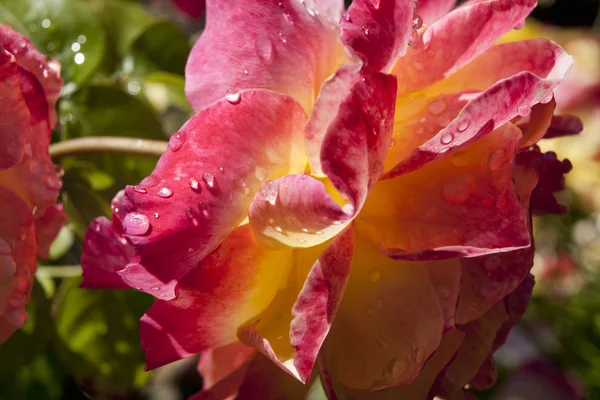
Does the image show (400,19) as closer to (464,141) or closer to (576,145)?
(464,141)

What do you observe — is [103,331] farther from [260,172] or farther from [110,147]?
[260,172]

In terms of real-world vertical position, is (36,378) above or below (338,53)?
below

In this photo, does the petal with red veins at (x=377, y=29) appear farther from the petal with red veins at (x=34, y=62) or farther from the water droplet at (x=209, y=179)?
the petal with red veins at (x=34, y=62)

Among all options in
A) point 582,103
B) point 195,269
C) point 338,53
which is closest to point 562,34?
point 582,103

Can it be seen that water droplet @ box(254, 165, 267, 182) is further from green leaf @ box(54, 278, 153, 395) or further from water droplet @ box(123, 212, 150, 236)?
green leaf @ box(54, 278, 153, 395)

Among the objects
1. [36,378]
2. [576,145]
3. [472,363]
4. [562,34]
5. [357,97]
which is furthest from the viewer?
[562,34]

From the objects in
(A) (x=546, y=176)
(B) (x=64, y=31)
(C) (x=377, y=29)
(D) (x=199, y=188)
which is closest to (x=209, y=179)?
(D) (x=199, y=188)
